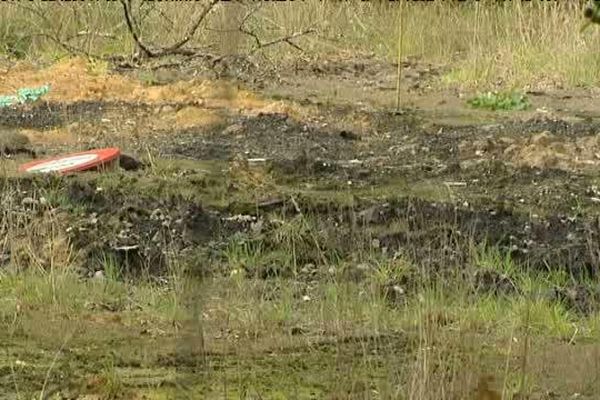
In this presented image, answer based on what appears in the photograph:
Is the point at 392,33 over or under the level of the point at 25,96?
under

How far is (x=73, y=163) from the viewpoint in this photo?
8445 mm

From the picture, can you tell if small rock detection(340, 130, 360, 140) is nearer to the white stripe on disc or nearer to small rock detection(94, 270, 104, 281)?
the white stripe on disc

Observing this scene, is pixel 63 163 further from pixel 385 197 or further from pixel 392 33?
pixel 392 33

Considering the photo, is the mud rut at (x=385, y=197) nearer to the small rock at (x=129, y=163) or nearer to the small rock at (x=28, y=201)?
the small rock at (x=28, y=201)

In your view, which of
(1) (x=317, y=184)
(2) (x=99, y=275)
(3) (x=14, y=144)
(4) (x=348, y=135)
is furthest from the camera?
(4) (x=348, y=135)

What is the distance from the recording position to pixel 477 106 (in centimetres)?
1234

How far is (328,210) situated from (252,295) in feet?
6.27

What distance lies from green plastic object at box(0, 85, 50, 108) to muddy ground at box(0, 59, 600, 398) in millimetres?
165

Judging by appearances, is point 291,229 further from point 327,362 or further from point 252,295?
point 327,362

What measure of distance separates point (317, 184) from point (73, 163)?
4.82 feet

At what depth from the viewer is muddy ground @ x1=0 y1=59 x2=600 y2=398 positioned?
623cm

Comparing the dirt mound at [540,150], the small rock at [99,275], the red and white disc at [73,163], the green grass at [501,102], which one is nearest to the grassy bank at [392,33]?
the green grass at [501,102]

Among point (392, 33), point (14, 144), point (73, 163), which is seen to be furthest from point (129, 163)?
point (392, 33)

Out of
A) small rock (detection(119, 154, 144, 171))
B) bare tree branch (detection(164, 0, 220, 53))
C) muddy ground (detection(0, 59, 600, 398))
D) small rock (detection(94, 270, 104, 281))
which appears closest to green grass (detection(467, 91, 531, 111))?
muddy ground (detection(0, 59, 600, 398))
